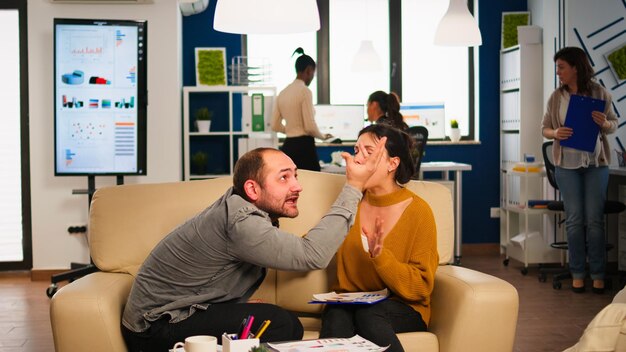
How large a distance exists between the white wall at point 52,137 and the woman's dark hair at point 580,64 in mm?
2880

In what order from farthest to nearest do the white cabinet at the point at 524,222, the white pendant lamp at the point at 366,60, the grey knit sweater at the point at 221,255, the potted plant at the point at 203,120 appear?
the white pendant lamp at the point at 366,60 → the potted plant at the point at 203,120 → the white cabinet at the point at 524,222 → the grey knit sweater at the point at 221,255

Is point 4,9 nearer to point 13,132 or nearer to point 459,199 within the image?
point 13,132

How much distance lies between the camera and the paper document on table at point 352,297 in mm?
2787

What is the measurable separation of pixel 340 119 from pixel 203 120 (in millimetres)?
1358

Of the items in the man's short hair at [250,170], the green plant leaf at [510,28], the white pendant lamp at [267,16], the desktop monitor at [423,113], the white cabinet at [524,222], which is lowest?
the white cabinet at [524,222]

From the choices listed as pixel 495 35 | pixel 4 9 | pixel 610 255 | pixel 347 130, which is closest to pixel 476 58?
pixel 495 35

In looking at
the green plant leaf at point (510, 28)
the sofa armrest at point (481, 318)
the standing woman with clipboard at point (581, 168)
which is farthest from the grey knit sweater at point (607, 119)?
the sofa armrest at point (481, 318)

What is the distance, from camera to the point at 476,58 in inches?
325

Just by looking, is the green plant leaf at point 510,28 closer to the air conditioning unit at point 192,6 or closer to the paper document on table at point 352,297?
the air conditioning unit at point 192,6

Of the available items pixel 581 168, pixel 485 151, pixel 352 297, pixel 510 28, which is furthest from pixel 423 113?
pixel 352 297

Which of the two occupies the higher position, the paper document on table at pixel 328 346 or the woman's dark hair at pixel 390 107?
the woman's dark hair at pixel 390 107

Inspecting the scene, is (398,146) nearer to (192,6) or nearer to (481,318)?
(481,318)

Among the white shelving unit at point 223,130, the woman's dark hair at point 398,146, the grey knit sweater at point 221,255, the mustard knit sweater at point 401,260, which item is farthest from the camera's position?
the white shelving unit at point 223,130

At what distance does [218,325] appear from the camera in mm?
2662
